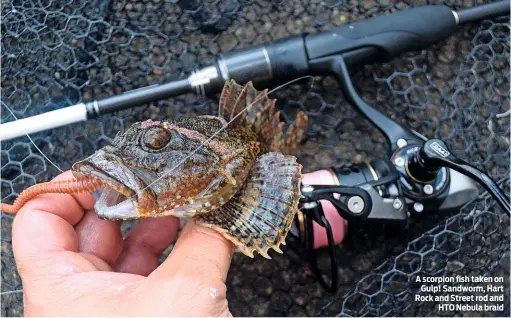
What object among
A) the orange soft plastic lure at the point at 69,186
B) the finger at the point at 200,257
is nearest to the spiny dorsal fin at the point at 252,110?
the finger at the point at 200,257

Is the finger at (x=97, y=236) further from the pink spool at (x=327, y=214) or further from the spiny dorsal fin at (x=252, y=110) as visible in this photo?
the pink spool at (x=327, y=214)

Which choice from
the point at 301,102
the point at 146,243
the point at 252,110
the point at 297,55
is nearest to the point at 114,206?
the point at 146,243

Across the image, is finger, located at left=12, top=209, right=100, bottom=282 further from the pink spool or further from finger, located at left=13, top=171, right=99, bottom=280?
the pink spool

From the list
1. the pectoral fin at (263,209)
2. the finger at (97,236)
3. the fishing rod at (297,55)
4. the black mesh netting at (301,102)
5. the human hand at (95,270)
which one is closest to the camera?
the human hand at (95,270)

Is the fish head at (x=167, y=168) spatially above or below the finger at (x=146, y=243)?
above

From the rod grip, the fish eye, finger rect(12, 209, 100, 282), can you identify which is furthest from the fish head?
the rod grip

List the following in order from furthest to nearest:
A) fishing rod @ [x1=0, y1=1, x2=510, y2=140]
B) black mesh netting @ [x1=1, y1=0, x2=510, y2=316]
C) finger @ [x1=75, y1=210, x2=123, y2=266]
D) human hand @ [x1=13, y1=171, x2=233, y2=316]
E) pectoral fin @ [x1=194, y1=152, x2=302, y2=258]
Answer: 1. black mesh netting @ [x1=1, y1=0, x2=510, y2=316]
2. fishing rod @ [x1=0, y1=1, x2=510, y2=140]
3. finger @ [x1=75, y1=210, x2=123, y2=266]
4. pectoral fin @ [x1=194, y1=152, x2=302, y2=258]
5. human hand @ [x1=13, y1=171, x2=233, y2=316]

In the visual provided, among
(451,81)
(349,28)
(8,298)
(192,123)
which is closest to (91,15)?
(192,123)
